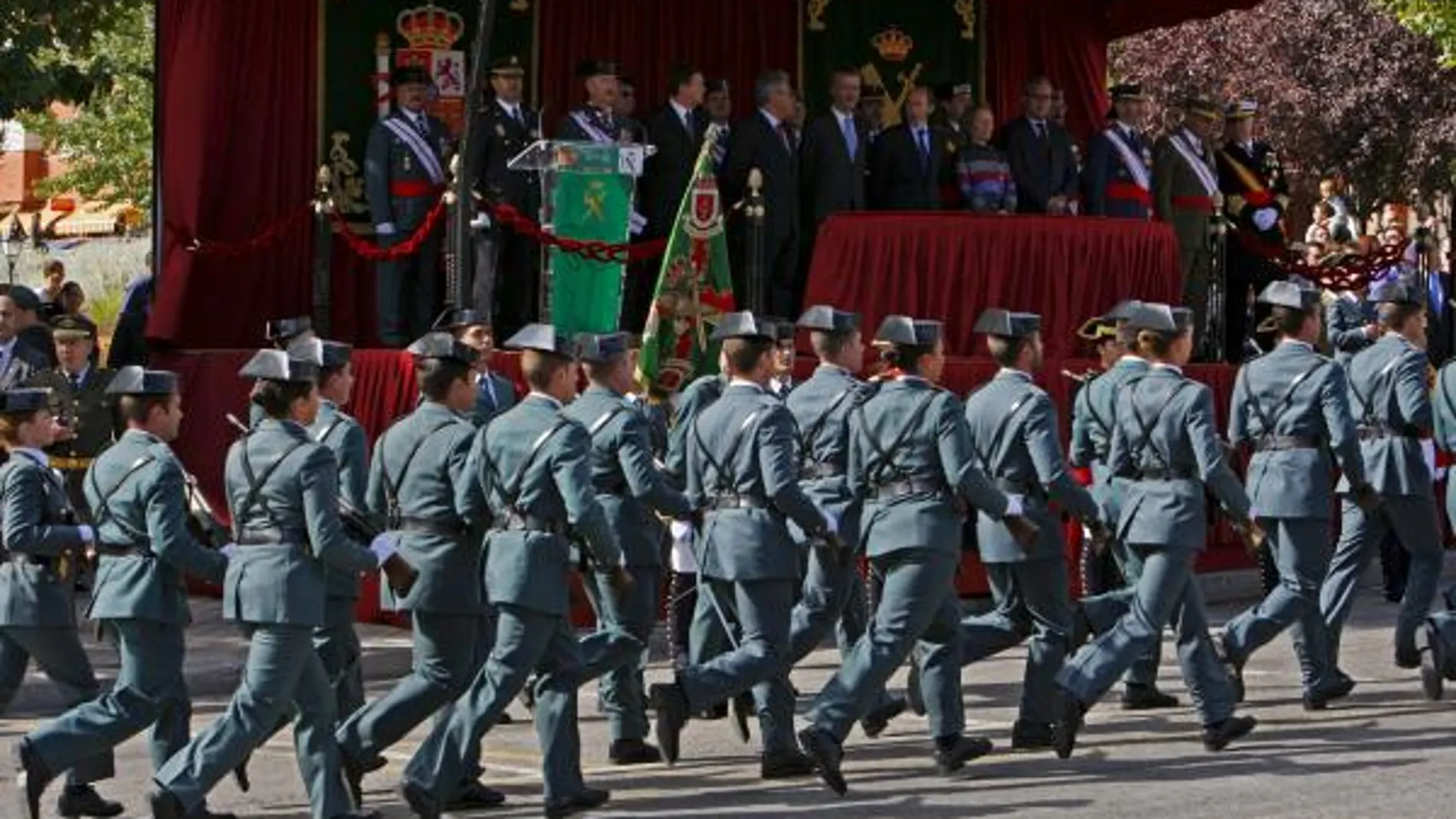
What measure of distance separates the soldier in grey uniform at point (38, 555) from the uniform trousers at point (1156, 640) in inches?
156

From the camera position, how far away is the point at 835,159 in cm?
2161

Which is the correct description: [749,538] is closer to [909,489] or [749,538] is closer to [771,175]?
[909,489]

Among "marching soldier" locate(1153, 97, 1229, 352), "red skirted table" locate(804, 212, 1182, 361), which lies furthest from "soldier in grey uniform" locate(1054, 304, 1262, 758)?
"marching soldier" locate(1153, 97, 1229, 352)

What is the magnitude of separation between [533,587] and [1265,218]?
12121mm

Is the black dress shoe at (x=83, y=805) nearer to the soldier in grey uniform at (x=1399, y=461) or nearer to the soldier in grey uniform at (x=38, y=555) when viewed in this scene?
the soldier in grey uniform at (x=38, y=555)

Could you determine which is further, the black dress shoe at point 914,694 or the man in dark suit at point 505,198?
the man in dark suit at point 505,198

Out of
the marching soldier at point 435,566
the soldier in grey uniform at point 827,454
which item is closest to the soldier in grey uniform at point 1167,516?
the soldier in grey uniform at point 827,454

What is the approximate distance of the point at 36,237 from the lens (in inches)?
1294

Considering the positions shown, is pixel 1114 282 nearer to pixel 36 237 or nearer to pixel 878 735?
pixel 878 735

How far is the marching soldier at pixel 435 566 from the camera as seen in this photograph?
12.5m

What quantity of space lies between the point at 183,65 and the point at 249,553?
10.2 metres

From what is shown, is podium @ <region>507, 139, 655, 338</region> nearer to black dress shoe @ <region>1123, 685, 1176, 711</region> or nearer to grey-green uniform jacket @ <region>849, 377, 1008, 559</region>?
black dress shoe @ <region>1123, 685, 1176, 711</region>

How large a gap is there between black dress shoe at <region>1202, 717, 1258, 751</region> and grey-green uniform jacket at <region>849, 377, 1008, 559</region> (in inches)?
56.0

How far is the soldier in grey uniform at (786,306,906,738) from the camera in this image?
14.1m
